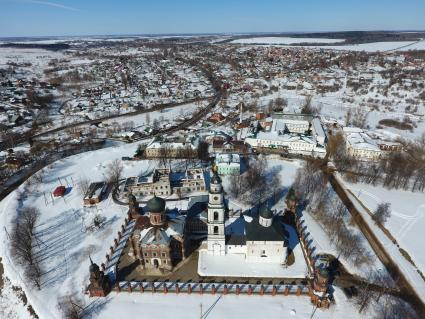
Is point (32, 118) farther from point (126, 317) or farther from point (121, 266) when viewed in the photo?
point (126, 317)

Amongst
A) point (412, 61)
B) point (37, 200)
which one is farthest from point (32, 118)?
Answer: point (412, 61)

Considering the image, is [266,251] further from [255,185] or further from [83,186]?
[83,186]

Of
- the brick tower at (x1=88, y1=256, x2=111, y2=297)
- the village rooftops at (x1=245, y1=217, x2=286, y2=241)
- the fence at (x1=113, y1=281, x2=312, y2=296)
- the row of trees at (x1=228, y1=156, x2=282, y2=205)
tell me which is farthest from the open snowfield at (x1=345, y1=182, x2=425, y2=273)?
the brick tower at (x1=88, y1=256, x2=111, y2=297)

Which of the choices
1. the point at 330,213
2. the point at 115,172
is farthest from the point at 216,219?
the point at 115,172

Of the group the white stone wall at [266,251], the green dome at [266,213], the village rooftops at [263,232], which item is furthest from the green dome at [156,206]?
the green dome at [266,213]

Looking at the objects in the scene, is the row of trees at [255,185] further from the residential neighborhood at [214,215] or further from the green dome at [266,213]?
the green dome at [266,213]

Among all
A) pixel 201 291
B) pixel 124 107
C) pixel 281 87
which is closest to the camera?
pixel 201 291

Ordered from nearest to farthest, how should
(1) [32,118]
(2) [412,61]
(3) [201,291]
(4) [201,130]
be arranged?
1. (3) [201,291]
2. (4) [201,130]
3. (1) [32,118]
4. (2) [412,61]
